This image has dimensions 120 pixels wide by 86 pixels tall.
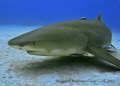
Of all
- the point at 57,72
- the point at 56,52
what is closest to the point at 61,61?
the point at 57,72

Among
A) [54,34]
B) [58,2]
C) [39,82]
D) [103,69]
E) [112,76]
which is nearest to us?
[39,82]

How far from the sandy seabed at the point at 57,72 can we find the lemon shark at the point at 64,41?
29 cm

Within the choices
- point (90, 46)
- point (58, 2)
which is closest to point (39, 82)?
point (90, 46)

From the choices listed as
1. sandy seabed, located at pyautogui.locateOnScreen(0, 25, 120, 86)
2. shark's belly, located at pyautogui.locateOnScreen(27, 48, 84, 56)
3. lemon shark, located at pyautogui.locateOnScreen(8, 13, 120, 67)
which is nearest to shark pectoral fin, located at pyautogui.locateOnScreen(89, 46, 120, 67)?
lemon shark, located at pyautogui.locateOnScreen(8, 13, 120, 67)

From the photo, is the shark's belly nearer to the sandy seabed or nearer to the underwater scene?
the underwater scene

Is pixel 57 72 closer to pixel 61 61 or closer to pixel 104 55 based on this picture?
pixel 61 61

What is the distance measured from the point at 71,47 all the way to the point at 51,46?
1.45 feet

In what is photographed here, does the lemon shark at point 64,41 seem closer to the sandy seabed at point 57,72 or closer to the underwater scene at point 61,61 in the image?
the underwater scene at point 61,61

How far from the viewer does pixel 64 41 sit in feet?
9.72

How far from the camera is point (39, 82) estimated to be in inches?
99.4

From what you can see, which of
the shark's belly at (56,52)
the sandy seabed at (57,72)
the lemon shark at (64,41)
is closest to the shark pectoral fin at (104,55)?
the lemon shark at (64,41)

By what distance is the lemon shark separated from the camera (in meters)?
2.68

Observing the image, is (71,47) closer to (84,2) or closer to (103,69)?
(103,69)

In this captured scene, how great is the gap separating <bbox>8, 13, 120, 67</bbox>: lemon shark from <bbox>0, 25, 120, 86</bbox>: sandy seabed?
0.29 metres
